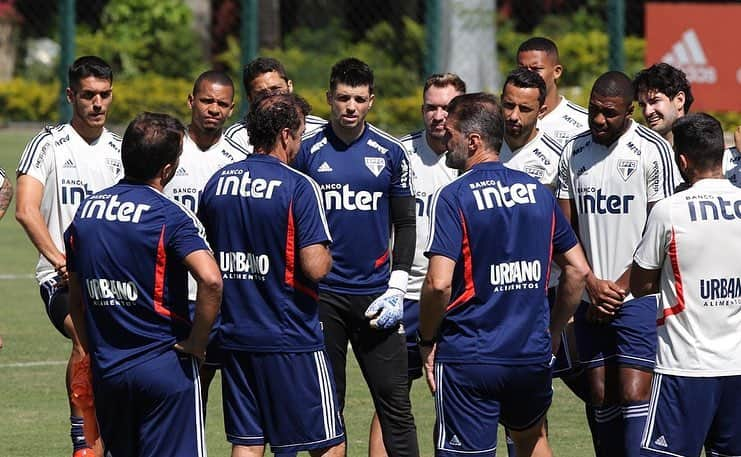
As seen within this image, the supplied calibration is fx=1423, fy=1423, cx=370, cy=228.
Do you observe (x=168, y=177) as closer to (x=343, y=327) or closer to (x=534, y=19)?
(x=343, y=327)

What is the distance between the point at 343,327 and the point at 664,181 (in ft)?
6.83

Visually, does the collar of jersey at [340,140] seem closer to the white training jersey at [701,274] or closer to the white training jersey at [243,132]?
the white training jersey at [243,132]

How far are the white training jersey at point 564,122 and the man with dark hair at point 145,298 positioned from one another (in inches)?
123

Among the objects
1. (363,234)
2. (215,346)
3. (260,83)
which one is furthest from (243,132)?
(215,346)

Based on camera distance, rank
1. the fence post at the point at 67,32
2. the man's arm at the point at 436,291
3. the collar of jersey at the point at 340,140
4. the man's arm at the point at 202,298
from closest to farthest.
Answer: the man's arm at the point at 202,298
the man's arm at the point at 436,291
the collar of jersey at the point at 340,140
the fence post at the point at 67,32

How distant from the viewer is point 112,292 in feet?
21.8

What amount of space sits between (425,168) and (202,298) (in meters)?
2.82

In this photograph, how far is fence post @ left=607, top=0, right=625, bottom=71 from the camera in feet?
62.2

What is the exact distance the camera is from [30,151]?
902 cm

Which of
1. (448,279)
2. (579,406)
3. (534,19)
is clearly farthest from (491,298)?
(534,19)

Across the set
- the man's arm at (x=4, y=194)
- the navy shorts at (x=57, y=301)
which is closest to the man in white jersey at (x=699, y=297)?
the navy shorts at (x=57, y=301)

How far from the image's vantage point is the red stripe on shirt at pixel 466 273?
677 cm

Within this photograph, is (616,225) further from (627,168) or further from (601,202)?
(627,168)

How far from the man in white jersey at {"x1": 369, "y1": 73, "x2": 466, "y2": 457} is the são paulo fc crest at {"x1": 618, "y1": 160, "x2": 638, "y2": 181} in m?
1.19
